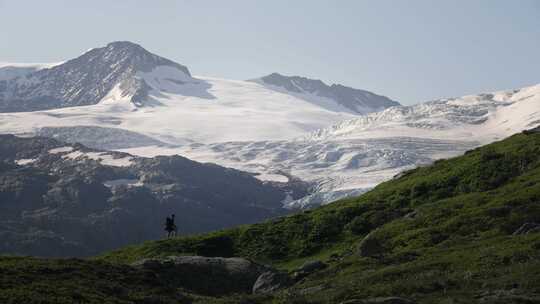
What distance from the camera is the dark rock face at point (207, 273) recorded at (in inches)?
1602

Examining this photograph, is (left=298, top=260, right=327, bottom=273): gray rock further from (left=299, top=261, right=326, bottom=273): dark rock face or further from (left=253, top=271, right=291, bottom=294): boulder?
(left=253, top=271, right=291, bottom=294): boulder

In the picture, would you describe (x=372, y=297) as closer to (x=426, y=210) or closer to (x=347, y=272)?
(x=347, y=272)

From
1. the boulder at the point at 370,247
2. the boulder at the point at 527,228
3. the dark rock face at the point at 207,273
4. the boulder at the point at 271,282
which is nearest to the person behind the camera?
the boulder at the point at 271,282

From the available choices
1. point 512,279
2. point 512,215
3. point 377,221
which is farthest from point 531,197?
point 512,279

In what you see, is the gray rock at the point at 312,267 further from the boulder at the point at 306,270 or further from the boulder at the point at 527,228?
the boulder at the point at 527,228

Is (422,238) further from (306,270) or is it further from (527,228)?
(306,270)

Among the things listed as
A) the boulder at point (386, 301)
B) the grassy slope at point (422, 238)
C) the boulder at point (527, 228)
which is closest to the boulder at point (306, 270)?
the grassy slope at point (422, 238)

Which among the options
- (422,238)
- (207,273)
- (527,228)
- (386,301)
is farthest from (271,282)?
(527,228)

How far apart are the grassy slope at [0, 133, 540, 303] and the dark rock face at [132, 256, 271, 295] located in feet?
9.98

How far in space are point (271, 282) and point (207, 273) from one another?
5.11m

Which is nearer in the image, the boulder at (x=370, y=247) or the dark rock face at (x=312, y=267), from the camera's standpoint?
the dark rock face at (x=312, y=267)

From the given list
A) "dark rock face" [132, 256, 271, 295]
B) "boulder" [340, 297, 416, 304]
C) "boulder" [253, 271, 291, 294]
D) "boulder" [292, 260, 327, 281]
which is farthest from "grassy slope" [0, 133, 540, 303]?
"dark rock face" [132, 256, 271, 295]

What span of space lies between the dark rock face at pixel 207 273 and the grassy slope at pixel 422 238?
304cm

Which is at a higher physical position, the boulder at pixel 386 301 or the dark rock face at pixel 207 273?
the boulder at pixel 386 301
